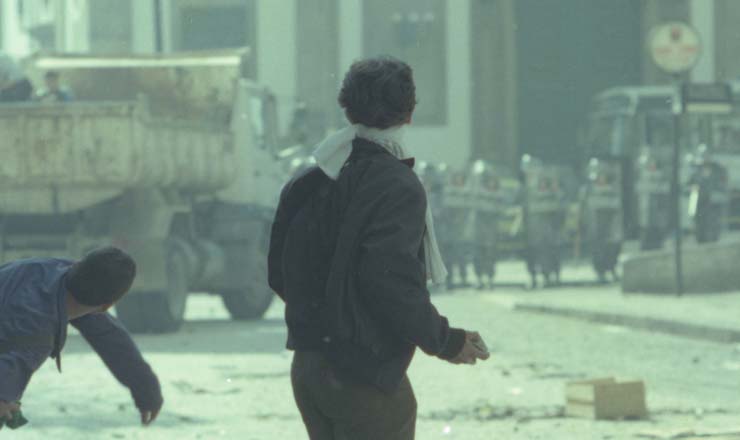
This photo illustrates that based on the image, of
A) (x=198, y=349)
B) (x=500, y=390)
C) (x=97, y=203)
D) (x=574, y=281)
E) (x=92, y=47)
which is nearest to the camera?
(x=500, y=390)

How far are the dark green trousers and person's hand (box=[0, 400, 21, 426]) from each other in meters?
0.83

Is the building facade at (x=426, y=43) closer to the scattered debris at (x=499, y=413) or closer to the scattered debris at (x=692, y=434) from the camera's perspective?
the scattered debris at (x=499, y=413)

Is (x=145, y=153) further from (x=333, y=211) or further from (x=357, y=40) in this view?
(x=357, y=40)

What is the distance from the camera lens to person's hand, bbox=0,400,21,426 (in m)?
5.02

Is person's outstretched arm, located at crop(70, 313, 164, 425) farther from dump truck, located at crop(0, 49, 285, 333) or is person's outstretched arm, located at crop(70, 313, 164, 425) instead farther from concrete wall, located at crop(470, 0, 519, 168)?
concrete wall, located at crop(470, 0, 519, 168)

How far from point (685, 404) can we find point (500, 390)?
4.53 ft

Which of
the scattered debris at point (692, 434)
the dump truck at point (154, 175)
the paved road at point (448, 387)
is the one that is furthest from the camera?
the dump truck at point (154, 175)

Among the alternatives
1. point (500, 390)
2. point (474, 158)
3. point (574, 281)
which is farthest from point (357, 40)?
point (500, 390)

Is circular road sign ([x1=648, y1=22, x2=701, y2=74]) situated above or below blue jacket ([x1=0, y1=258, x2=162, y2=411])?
above

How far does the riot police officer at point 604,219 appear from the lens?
83.6 feet

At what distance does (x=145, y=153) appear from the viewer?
16469mm

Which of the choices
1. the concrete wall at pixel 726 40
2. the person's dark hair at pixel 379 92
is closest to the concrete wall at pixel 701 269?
the person's dark hair at pixel 379 92

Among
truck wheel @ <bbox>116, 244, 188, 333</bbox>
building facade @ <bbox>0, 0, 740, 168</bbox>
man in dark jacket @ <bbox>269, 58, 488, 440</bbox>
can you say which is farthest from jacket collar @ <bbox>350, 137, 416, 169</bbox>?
building facade @ <bbox>0, 0, 740, 168</bbox>

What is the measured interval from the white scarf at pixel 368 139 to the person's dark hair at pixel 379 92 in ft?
0.07
